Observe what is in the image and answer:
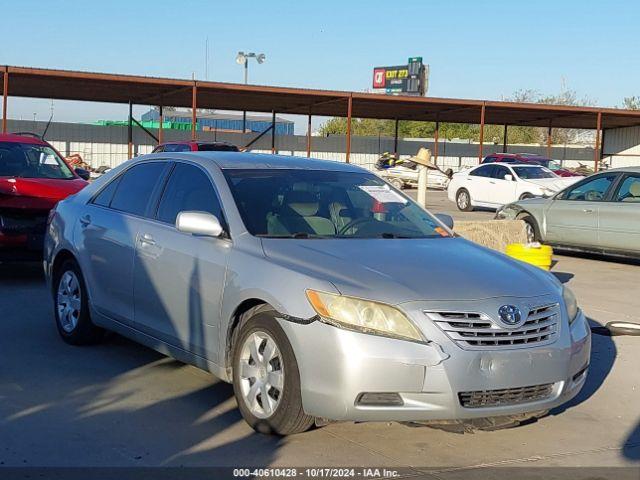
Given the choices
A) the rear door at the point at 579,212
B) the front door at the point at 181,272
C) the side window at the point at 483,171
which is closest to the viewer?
the front door at the point at 181,272

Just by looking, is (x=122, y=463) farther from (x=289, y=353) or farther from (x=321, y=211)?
(x=321, y=211)

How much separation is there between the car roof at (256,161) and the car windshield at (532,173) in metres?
18.2

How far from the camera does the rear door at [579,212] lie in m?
13.2

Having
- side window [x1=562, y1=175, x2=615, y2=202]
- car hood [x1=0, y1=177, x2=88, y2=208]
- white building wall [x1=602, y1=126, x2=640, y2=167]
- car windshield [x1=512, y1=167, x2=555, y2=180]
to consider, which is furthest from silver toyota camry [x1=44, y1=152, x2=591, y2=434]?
white building wall [x1=602, y1=126, x2=640, y2=167]

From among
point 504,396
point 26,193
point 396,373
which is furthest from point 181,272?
point 26,193

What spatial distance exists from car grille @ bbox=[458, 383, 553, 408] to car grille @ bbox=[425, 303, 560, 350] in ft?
→ 0.80

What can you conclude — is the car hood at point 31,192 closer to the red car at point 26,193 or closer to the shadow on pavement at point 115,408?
the red car at point 26,193

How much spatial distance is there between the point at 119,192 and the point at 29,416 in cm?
222

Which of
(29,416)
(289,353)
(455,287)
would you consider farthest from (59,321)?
(455,287)

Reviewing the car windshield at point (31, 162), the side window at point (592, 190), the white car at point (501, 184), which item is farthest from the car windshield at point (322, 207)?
the white car at point (501, 184)

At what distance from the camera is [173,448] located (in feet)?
15.4

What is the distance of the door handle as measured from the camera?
599 cm

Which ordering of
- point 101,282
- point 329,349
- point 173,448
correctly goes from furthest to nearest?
1. point 101,282
2. point 173,448
3. point 329,349

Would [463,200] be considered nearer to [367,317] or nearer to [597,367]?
[597,367]
